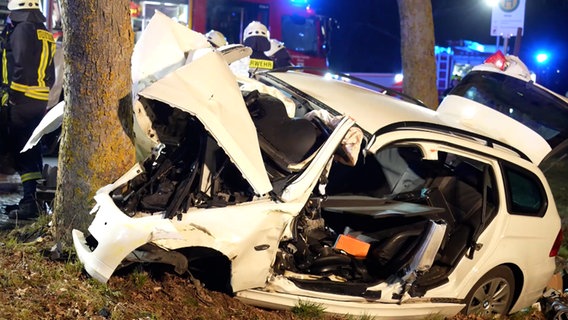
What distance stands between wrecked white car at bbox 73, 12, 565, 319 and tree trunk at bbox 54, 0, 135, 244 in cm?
24

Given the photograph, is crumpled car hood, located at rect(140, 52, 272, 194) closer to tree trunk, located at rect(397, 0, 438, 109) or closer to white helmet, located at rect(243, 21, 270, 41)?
white helmet, located at rect(243, 21, 270, 41)

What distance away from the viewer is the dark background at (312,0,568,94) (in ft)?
81.6

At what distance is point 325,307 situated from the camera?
436cm

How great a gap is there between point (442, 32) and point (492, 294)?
24.5 meters

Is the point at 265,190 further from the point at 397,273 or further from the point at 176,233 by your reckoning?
the point at 397,273

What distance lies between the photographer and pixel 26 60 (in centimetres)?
658

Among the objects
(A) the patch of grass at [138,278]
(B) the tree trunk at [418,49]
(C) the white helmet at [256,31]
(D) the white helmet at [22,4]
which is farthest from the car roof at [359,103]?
(B) the tree trunk at [418,49]

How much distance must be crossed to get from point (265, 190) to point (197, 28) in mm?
9351

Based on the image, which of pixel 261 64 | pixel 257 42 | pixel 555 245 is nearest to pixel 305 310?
pixel 555 245

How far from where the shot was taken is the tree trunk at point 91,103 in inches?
176

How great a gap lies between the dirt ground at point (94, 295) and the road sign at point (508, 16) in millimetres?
7639

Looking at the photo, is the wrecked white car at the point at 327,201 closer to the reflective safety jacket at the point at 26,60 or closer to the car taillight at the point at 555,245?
the car taillight at the point at 555,245

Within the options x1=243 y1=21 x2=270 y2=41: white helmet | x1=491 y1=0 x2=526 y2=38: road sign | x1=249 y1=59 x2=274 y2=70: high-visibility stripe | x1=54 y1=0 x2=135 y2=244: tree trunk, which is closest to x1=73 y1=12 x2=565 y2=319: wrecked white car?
x1=54 y1=0 x2=135 y2=244: tree trunk

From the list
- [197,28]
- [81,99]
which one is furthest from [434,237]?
[197,28]
